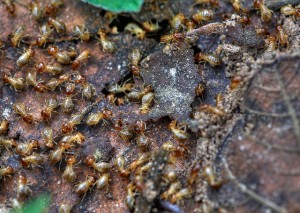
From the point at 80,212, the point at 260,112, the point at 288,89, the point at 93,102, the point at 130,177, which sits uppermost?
the point at 288,89

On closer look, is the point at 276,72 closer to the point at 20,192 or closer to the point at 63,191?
the point at 63,191

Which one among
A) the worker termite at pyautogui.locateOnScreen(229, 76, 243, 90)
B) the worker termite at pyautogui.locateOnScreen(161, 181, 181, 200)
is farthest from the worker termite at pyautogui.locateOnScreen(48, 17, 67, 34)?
the worker termite at pyautogui.locateOnScreen(161, 181, 181, 200)

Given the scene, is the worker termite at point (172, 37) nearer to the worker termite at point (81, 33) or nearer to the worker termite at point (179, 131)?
the worker termite at point (81, 33)

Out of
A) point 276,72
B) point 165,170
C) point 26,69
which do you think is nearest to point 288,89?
point 276,72

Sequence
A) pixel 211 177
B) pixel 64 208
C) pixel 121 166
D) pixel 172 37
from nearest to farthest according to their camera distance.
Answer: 1. pixel 211 177
2. pixel 64 208
3. pixel 121 166
4. pixel 172 37

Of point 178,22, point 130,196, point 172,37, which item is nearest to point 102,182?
point 130,196

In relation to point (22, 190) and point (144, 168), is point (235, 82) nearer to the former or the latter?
point (144, 168)
